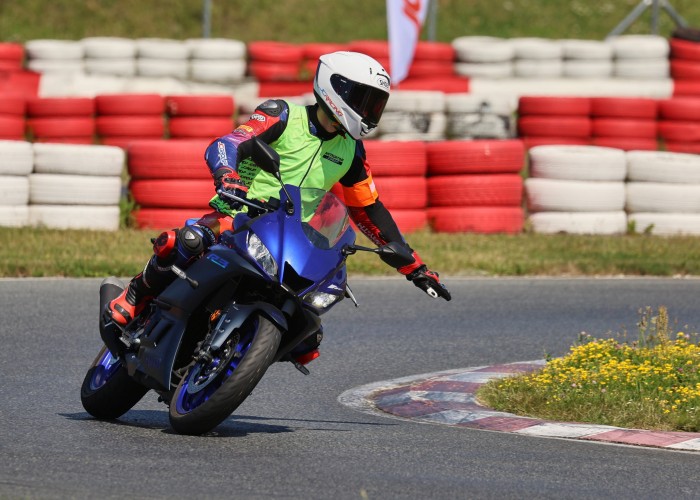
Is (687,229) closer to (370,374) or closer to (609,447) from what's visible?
(370,374)

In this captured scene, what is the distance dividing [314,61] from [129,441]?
19871 millimetres

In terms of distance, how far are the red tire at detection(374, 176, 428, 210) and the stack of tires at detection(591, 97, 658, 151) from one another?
5828 mm

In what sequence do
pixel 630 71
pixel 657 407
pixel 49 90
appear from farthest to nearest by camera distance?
pixel 630 71 < pixel 49 90 < pixel 657 407

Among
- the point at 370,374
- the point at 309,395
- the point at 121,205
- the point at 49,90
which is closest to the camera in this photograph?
the point at 309,395

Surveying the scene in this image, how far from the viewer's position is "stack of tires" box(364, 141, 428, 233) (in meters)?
15.0

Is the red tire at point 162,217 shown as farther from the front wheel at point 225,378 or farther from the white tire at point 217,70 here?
the white tire at point 217,70

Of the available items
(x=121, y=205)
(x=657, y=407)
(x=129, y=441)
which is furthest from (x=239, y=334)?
(x=121, y=205)

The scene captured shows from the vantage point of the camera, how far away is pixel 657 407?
24.0 ft

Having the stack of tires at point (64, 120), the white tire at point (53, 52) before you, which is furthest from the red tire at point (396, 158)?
the white tire at point (53, 52)

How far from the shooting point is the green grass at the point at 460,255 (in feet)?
42.2

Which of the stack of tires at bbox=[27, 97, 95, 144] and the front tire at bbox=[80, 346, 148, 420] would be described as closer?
the front tire at bbox=[80, 346, 148, 420]

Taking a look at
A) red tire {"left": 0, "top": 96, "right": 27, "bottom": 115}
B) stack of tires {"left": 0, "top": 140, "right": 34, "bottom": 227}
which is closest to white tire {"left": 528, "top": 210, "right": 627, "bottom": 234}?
stack of tires {"left": 0, "top": 140, "right": 34, "bottom": 227}

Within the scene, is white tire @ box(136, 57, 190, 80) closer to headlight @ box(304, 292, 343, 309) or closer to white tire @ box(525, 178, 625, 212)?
white tire @ box(525, 178, 625, 212)

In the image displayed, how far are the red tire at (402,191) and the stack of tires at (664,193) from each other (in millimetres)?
2316
